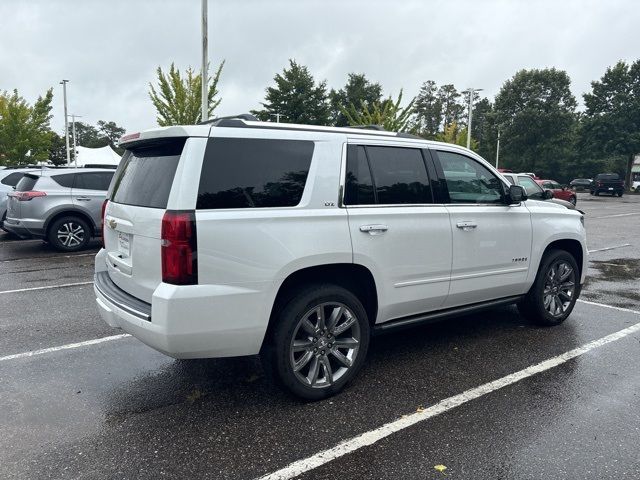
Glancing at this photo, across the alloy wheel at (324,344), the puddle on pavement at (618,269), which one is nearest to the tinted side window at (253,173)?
the alloy wheel at (324,344)

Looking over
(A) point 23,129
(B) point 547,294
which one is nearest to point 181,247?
(B) point 547,294

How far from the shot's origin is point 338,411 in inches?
137

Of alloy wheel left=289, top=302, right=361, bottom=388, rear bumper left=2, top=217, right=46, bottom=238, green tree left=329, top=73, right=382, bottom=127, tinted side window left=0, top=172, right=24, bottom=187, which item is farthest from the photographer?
green tree left=329, top=73, right=382, bottom=127

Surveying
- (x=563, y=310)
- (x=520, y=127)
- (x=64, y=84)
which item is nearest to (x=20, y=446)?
(x=563, y=310)

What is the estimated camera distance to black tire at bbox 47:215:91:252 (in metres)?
10.0

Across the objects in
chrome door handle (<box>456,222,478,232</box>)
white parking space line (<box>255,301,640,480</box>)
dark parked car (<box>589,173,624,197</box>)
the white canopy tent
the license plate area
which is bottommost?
white parking space line (<box>255,301,640,480</box>)

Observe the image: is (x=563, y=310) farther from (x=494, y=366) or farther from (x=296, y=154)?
(x=296, y=154)

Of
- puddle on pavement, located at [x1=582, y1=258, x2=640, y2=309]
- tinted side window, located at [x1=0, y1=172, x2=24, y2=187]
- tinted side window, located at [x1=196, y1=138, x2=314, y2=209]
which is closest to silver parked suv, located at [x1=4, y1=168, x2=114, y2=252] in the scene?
tinted side window, located at [x1=0, y1=172, x2=24, y2=187]

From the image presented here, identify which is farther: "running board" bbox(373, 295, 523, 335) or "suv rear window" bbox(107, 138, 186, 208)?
"running board" bbox(373, 295, 523, 335)

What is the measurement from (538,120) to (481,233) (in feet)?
174

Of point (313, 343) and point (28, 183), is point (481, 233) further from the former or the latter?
point (28, 183)

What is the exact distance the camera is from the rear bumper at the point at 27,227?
9.79 metres

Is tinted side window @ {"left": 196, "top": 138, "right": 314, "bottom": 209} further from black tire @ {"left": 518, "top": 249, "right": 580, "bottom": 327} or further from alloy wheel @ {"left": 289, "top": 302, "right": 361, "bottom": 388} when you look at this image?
black tire @ {"left": 518, "top": 249, "right": 580, "bottom": 327}

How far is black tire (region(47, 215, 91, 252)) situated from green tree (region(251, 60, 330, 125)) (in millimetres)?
45300
